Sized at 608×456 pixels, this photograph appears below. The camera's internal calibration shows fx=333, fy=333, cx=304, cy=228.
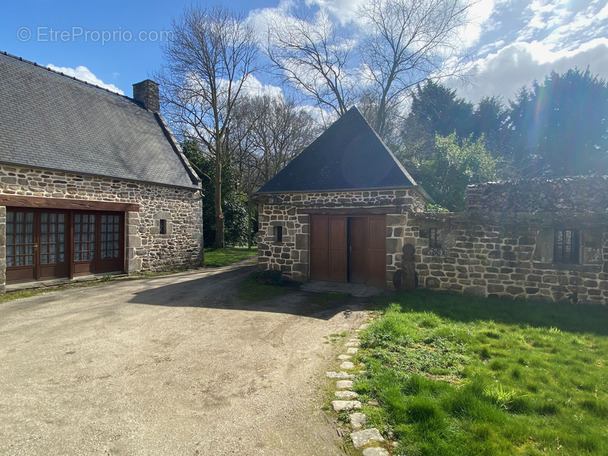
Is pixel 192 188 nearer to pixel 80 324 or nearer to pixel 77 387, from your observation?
pixel 80 324

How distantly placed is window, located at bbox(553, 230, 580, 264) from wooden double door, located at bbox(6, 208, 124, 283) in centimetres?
1262

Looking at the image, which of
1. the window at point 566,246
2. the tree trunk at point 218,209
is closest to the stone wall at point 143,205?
the tree trunk at point 218,209

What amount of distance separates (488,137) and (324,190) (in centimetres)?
2319

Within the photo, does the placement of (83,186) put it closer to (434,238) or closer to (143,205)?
(143,205)

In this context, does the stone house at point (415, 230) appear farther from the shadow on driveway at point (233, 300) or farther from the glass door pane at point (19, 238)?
the glass door pane at point (19, 238)

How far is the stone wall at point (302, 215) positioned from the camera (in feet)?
29.2

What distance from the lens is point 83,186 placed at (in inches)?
395

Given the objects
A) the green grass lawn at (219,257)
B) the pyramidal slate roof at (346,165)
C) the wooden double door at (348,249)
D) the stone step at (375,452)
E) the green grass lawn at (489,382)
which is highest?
the pyramidal slate roof at (346,165)

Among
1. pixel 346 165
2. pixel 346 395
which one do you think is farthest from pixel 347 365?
pixel 346 165

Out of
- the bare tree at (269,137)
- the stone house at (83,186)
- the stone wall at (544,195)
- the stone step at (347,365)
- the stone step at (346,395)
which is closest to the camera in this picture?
the stone step at (346,395)

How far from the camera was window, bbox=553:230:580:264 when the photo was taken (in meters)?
7.29

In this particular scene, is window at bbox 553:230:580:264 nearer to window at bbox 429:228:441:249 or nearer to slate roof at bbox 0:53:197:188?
window at bbox 429:228:441:249

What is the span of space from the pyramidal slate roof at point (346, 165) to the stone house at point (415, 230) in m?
0.03

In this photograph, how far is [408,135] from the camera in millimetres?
22859
